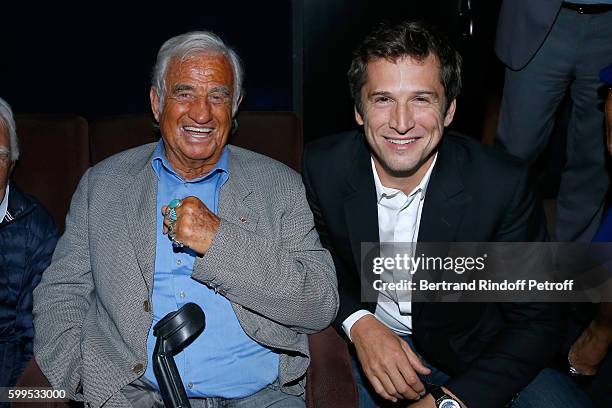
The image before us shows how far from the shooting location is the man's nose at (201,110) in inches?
72.1

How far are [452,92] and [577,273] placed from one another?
1.09 metres

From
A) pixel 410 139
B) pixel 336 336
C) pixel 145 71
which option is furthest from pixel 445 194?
pixel 145 71

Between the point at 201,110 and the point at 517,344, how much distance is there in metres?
1.10

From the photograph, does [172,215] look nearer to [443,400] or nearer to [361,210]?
[361,210]

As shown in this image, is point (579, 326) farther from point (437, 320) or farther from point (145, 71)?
point (145, 71)

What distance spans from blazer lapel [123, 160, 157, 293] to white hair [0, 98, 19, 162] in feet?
1.32

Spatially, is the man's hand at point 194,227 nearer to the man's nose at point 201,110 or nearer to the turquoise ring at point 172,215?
the turquoise ring at point 172,215

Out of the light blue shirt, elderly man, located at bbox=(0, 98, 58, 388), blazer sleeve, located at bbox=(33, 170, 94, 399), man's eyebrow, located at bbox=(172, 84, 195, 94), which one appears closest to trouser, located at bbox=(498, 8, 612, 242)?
man's eyebrow, located at bbox=(172, 84, 195, 94)

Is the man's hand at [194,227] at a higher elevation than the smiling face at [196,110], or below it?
below

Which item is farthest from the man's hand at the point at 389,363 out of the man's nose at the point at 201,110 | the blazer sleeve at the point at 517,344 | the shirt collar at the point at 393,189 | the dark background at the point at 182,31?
the dark background at the point at 182,31

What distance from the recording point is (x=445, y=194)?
171cm

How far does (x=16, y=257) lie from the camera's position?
1869 mm

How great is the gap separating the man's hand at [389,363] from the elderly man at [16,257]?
3.19 feet

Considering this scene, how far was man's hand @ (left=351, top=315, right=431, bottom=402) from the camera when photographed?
1.65 meters
